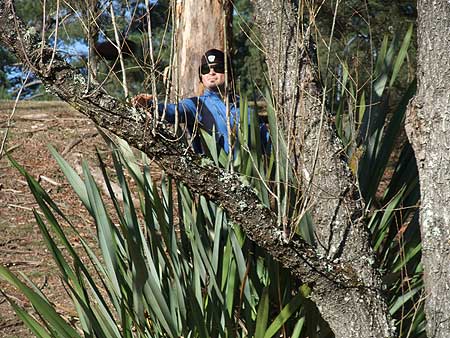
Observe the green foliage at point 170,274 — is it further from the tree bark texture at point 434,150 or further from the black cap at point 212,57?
the black cap at point 212,57

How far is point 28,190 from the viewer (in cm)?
835

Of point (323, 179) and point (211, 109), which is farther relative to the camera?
point (211, 109)

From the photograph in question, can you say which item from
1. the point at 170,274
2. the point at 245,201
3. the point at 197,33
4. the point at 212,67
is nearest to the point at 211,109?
the point at 212,67

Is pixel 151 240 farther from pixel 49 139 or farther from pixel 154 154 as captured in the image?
pixel 49 139

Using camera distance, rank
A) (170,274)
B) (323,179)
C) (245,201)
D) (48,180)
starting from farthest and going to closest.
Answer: (48,180) < (170,274) < (323,179) < (245,201)

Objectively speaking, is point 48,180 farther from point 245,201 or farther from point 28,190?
point 245,201

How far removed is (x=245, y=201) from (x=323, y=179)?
14.5 inches

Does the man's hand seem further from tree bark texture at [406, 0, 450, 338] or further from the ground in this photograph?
the ground

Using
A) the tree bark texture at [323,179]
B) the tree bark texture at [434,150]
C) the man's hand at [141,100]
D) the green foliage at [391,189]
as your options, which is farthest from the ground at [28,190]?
the tree bark texture at [434,150]

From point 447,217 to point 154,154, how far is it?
3.51 feet

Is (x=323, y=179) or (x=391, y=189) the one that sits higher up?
(x=323, y=179)

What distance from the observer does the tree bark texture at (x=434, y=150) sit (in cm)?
299

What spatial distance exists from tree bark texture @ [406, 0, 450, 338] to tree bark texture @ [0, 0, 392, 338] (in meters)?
0.22

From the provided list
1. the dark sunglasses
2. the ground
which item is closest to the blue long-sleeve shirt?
the dark sunglasses
